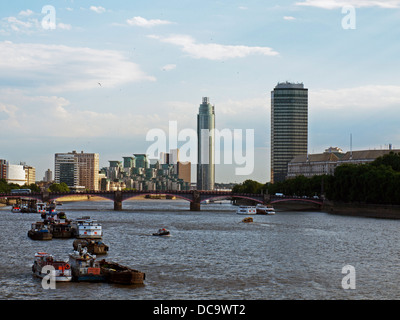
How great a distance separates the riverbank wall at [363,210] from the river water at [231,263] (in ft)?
121

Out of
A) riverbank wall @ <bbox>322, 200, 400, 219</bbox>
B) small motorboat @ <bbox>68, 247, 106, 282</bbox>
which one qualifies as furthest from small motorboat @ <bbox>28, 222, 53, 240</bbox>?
riverbank wall @ <bbox>322, 200, 400, 219</bbox>

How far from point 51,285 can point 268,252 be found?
105 feet

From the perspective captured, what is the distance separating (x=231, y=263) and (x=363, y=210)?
102m

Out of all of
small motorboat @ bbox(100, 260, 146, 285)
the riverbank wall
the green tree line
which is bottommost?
small motorboat @ bbox(100, 260, 146, 285)

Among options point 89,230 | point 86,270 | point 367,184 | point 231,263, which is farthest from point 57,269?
Result: point 367,184

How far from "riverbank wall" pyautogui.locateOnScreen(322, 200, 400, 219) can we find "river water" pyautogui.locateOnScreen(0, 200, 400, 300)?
36.8 m

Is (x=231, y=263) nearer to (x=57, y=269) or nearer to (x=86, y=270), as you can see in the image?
(x=86, y=270)

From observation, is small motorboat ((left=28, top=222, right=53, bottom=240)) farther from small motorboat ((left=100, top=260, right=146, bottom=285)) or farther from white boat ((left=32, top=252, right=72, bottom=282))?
small motorboat ((left=100, top=260, right=146, bottom=285))

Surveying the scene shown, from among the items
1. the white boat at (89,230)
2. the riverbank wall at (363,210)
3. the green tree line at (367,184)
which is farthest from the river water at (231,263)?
the green tree line at (367,184)

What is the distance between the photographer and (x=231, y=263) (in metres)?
67.8

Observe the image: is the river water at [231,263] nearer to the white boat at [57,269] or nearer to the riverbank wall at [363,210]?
the white boat at [57,269]

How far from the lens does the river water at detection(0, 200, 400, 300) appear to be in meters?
51.1

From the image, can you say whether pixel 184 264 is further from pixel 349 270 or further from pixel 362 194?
pixel 362 194

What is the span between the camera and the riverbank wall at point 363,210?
150m
